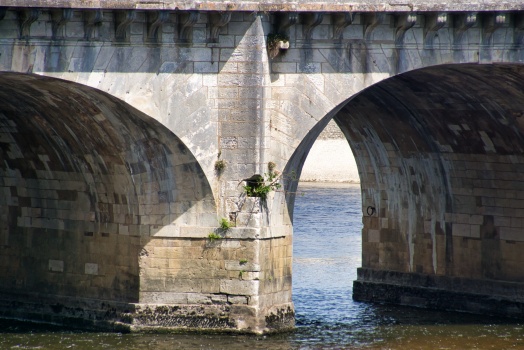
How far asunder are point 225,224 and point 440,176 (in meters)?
6.86

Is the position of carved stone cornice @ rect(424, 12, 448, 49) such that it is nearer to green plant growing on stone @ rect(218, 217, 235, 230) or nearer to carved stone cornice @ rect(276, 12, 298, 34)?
carved stone cornice @ rect(276, 12, 298, 34)

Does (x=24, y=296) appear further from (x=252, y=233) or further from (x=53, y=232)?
A: (x=252, y=233)

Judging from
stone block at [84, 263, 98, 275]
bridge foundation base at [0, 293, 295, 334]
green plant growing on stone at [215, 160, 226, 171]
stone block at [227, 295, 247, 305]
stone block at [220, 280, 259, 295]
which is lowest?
bridge foundation base at [0, 293, 295, 334]

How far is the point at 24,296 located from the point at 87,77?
578cm

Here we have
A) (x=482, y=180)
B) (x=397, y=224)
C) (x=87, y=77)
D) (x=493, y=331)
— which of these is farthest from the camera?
(x=397, y=224)

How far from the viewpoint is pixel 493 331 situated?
616 inches

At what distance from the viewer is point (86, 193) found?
1500 cm

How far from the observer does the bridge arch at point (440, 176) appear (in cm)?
1686

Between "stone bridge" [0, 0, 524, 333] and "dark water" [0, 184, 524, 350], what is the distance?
0.42 m

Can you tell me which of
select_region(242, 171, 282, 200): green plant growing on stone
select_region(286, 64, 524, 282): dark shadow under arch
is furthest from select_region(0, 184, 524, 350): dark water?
select_region(242, 171, 282, 200): green plant growing on stone

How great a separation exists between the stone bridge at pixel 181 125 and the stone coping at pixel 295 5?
24 mm

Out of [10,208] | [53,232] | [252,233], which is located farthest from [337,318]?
[10,208]

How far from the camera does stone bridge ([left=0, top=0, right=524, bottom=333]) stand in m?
12.6

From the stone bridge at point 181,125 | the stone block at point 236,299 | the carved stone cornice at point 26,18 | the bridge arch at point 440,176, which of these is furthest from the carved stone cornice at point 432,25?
the carved stone cornice at point 26,18
